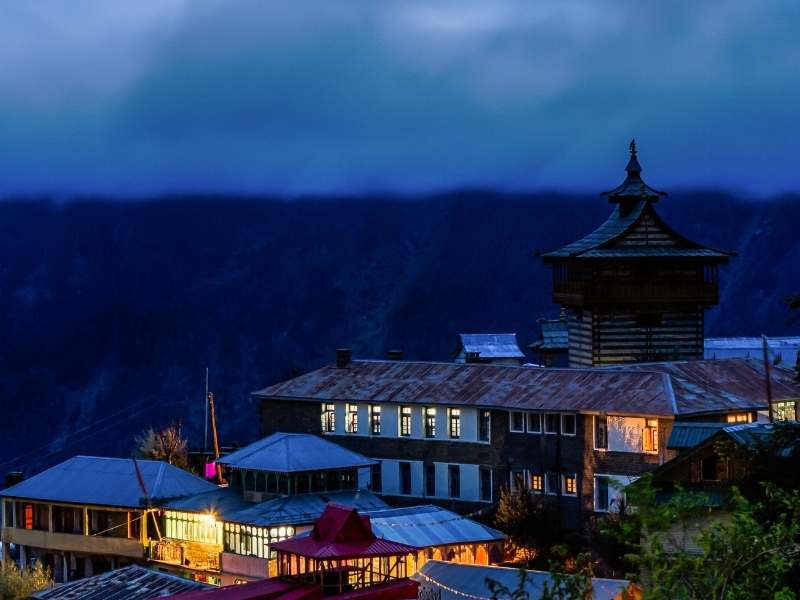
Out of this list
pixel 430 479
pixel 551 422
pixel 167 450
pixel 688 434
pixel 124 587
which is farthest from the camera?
pixel 167 450

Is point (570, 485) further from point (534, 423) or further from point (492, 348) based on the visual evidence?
point (492, 348)

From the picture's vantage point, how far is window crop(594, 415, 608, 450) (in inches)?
2803

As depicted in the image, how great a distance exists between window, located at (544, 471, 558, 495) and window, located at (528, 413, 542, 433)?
199 cm

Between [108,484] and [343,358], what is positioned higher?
[343,358]

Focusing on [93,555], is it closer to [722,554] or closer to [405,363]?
[405,363]

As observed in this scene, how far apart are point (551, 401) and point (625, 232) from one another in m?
15.1

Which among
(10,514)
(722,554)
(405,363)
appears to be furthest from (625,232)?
(722,554)

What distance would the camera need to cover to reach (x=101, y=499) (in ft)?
261

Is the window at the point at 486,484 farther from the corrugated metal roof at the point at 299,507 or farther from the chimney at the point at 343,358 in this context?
the chimney at the point at 343,358

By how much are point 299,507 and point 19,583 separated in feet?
37.6

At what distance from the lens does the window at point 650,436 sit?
69.2 meters

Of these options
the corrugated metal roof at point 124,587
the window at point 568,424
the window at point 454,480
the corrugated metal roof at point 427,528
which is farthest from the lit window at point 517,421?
the corrugated metal roof at point 124,587

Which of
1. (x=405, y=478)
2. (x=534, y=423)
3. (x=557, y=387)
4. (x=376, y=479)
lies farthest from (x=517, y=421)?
(x=376, y=479)

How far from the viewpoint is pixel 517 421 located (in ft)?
247
